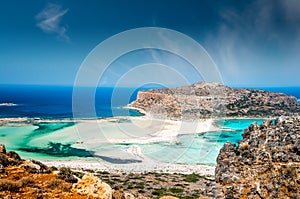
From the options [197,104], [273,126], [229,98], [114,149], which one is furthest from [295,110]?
[273,126]

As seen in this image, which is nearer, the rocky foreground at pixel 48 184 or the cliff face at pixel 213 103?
the rocky foreground at pixel 48 184

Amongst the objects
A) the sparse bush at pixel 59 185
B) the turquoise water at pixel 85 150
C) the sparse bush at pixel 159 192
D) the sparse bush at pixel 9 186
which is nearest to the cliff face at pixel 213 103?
the turquoise water at pixel 85 150

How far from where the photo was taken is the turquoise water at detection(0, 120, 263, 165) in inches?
1328

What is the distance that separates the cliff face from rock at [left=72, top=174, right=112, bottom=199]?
193 feet

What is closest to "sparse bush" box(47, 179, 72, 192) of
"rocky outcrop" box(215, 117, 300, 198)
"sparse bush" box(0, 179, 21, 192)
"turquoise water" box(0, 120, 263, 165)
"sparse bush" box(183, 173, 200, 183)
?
"sparse bush" box(0, 179, 21, 192)

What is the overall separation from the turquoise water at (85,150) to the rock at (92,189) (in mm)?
26533

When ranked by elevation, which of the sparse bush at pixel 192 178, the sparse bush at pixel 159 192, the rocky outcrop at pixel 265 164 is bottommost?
the sparse bush at pixel 159 192

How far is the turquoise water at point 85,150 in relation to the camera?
1328 inches

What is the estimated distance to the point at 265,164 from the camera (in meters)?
6.19

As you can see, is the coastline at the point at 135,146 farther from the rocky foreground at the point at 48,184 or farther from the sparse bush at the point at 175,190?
the rocky foreground at the point at 48,184

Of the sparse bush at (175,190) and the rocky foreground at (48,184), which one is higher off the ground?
the rocky foreground at (48,184)

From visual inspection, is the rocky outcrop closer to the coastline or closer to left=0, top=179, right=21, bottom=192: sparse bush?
left=0, top=179, right=21, bottom=192: sparse bush

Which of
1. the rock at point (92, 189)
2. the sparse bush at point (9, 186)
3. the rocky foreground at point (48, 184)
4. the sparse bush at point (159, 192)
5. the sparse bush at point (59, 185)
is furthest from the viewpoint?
the sparse bush at point (159, 192)

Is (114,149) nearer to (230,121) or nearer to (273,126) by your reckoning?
(273,126)
